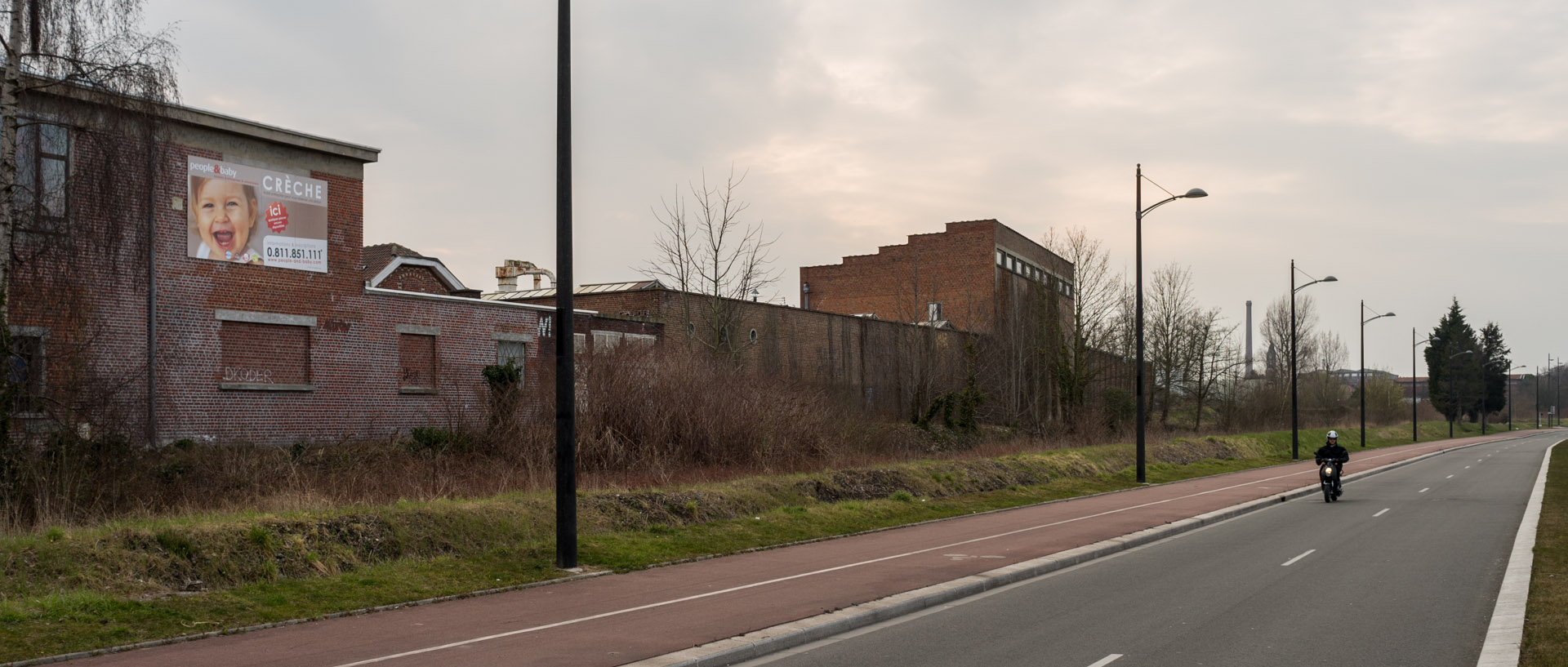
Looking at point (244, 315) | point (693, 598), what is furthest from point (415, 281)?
point (693, 598)

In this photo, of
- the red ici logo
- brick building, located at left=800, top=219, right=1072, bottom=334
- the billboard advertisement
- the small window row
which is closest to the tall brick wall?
brick building, located at left=800, top=219, right=1072, bottom=334

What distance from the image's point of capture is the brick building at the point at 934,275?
2596 inches

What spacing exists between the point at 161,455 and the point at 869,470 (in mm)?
14712

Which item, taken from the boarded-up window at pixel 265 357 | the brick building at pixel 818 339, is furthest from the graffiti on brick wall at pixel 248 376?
the brick building at pixel 818 339

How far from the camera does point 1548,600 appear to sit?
10422mm

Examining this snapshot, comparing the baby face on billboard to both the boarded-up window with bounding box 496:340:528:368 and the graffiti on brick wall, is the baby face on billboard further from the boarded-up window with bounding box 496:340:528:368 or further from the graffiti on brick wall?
the boarded-up window with bounding box 496:340:528:368

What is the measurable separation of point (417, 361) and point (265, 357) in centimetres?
494

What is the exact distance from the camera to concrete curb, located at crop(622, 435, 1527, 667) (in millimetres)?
8773

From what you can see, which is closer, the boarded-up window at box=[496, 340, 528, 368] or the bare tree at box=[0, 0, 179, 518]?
the bare tree at box=[0, 0, 179, 518]

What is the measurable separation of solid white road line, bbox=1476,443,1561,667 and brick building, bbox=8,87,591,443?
18.5 metres

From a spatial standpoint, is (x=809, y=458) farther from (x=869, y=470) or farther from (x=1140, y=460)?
(x=1140, y=460)

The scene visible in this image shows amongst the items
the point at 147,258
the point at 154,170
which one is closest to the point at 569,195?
the point at 154,170

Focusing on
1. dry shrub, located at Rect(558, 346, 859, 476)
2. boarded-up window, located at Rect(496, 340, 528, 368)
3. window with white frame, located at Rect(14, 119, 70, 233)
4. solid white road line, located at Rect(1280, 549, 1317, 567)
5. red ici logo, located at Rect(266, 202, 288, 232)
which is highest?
red ici logo, located at Rect(266, 202, 288, 232)

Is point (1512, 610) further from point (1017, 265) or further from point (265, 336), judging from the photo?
point (1017, 265)
